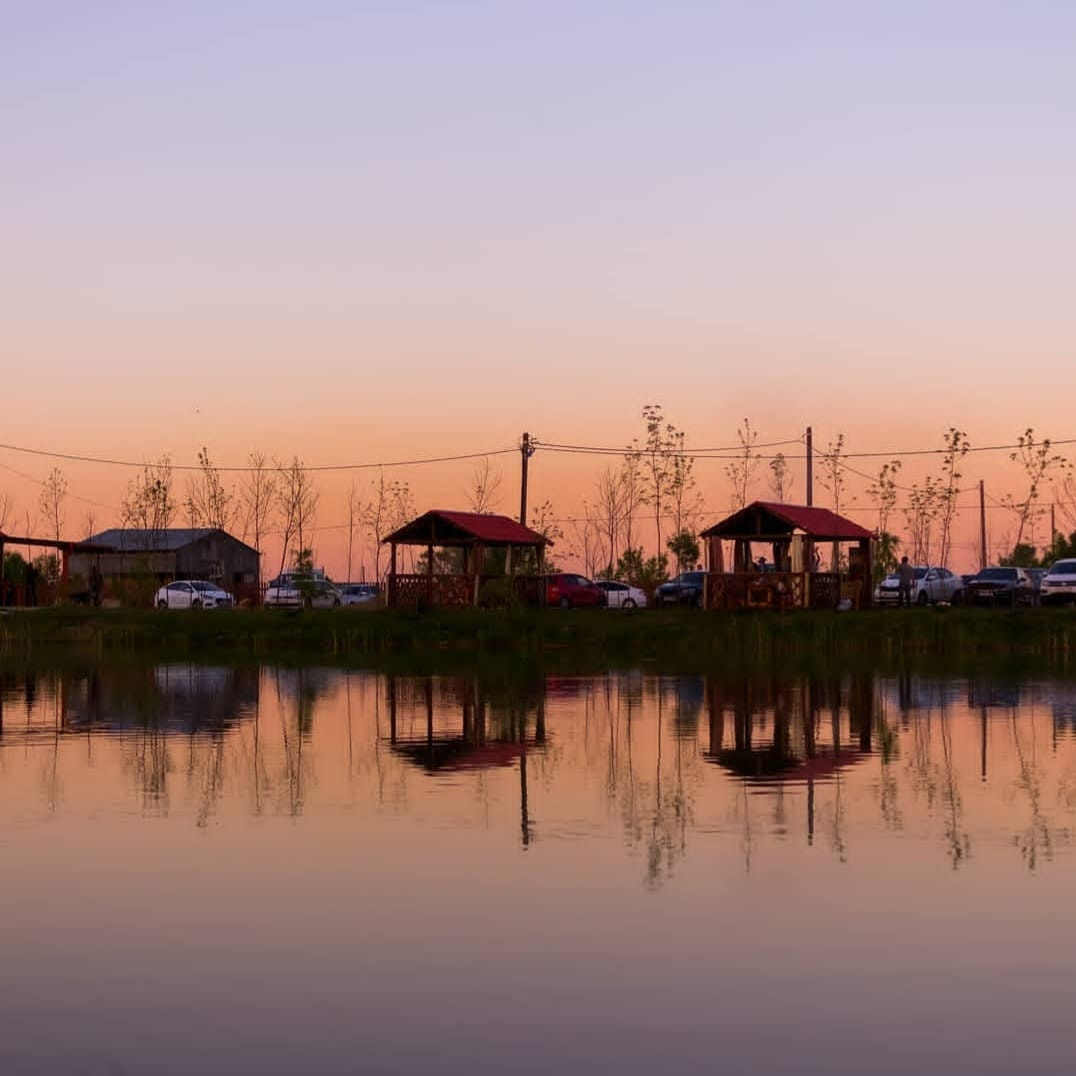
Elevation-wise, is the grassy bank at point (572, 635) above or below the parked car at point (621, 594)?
below

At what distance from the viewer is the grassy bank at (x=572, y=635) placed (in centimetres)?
5041

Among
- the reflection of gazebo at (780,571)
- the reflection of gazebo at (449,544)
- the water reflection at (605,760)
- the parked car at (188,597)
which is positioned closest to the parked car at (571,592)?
the reflection of gazebo at (449,544)

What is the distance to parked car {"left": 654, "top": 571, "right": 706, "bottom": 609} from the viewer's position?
73.1 metres

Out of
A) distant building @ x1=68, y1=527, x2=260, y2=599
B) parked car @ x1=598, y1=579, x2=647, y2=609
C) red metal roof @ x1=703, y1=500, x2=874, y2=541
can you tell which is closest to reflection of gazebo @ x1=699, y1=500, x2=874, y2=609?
red metal roof @ x1=703, y1=500, x2=874, y2=541

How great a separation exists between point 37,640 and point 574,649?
19.2m

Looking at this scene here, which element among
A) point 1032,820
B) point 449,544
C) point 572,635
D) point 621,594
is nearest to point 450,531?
point 449,544

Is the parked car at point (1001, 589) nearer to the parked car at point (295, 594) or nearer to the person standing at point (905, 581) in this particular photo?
the person standing at point (905, 581)

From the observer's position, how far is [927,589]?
6906 cm

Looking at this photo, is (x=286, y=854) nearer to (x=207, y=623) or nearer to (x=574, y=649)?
(x=574, y=649)

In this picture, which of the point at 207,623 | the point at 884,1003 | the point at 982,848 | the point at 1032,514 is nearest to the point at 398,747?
the point at 982,848

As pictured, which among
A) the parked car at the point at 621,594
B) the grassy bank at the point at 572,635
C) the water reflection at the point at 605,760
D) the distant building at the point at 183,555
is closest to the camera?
the water reflection at the point at 605,760

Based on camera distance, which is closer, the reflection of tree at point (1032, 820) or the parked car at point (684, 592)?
the reflection of tree at point (1032, 820)

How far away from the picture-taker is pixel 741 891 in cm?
1249

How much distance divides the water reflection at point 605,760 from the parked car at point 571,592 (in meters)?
35.3
